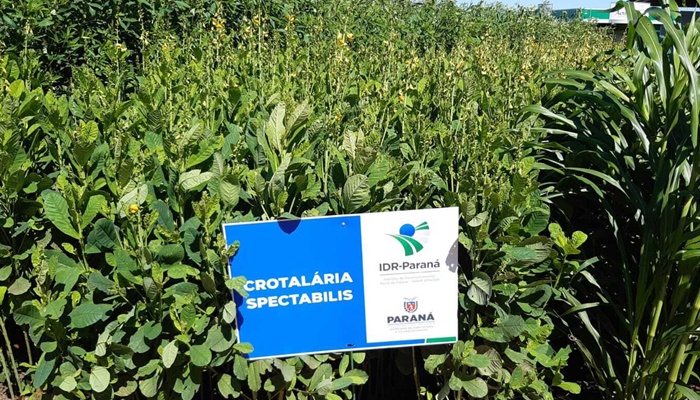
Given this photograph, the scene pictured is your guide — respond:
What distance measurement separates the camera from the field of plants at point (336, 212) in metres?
2.14

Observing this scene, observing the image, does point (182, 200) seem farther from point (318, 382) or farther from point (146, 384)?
point (318, 382)

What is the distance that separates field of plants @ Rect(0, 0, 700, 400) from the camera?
2.14 m

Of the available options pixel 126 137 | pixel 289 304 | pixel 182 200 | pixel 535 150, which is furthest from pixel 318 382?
pixel 535 150

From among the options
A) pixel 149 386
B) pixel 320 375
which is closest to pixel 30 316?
pixel 149 386

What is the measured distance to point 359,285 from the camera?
2311 millimetres

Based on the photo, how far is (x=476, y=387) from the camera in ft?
7.65

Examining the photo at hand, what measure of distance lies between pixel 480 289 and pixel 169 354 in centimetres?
106

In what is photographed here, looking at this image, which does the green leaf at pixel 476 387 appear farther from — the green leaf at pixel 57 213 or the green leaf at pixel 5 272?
the green leaf at pixel 5 272

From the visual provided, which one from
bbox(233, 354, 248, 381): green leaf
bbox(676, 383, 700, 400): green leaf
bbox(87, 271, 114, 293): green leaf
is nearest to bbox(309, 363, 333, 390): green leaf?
bbox(233, 354, 248, 381): green leaf

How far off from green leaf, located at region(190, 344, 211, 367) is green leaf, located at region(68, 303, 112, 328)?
0.32 m

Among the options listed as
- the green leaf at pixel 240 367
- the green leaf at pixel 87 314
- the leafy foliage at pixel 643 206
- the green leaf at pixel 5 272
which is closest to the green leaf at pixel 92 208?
the green leaf at pixel 87 314

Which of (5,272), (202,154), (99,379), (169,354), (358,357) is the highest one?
(202,154)

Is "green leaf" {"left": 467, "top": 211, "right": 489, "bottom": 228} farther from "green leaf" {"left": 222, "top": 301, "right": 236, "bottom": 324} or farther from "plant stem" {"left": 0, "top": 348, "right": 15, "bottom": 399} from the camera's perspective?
"plant stem" {"left": 0, "top": 348, "right": 15, "bottom": 399}

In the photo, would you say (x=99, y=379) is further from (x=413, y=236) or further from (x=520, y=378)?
(x=520, y=378)
